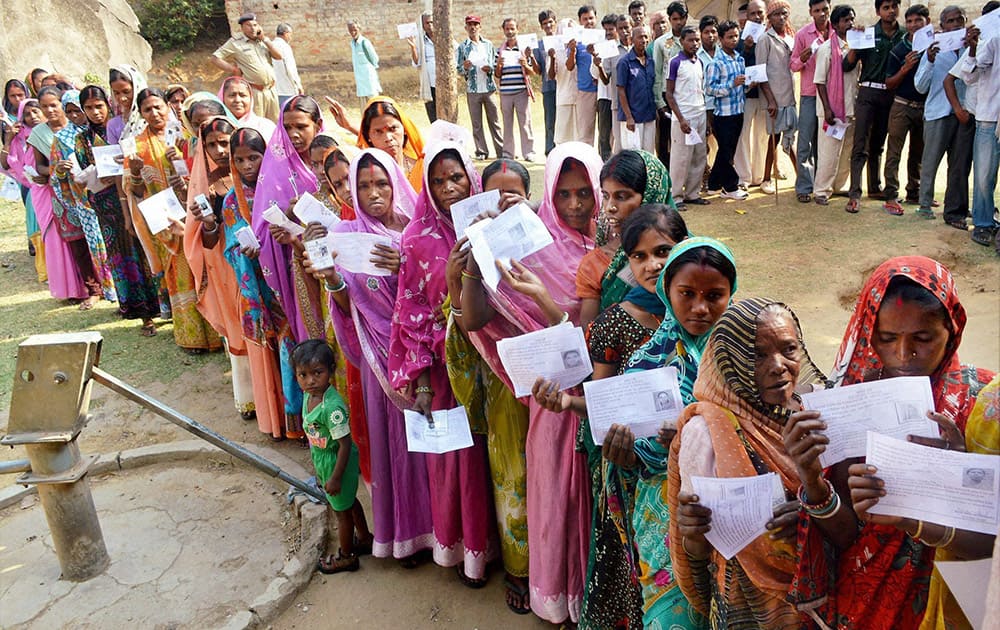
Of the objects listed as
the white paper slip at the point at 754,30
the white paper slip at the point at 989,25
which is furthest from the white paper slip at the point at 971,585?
the white paper slip at the point at 754,30

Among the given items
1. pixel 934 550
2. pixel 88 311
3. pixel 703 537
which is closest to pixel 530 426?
pixel 703 537

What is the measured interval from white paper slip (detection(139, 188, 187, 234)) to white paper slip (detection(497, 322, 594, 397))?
355 centimetres

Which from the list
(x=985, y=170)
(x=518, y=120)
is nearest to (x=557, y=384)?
(x=985, y=170)

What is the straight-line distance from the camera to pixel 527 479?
3.08m

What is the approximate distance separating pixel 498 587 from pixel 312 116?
2.92m

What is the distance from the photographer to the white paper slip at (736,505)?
1661 millimetres

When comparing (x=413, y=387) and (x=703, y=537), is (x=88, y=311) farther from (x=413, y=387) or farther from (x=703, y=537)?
(x=703, y=537)

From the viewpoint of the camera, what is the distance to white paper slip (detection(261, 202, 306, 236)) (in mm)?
3775

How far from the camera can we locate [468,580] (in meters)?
3.44

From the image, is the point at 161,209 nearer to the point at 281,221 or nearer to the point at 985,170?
the point at 281,221

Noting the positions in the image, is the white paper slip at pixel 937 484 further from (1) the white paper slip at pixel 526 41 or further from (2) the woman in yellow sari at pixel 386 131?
(1) the white paper slip at pixel 526 41

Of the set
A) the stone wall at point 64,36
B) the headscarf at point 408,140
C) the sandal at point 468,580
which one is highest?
the stone wall at point 64,36

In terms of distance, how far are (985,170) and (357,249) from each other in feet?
21.5

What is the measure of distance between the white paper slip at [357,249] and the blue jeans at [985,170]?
252 inches
